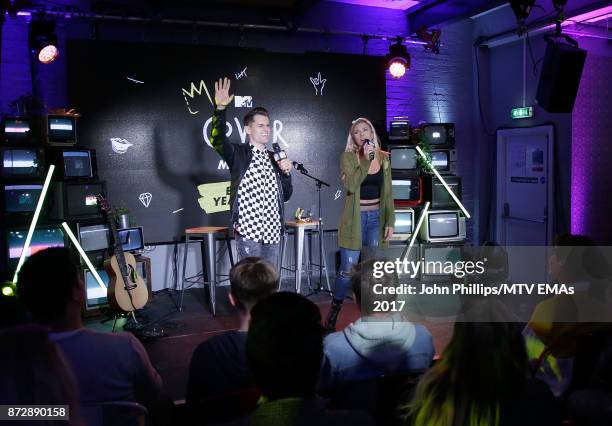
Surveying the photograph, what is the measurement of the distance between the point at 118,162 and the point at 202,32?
173 centimetres

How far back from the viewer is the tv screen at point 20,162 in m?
4.77

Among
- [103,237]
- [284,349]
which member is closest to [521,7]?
[103,237]

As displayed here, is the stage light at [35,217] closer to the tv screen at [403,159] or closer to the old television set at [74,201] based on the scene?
the old television set at [74,201]

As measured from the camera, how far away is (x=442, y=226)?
6.53 metres

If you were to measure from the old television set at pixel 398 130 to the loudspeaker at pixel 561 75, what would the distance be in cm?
163

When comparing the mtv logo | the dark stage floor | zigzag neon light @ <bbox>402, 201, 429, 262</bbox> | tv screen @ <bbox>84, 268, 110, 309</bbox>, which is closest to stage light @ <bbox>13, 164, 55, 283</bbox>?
tv screen @ <bbox>84, 268, 110, 309</bbox>

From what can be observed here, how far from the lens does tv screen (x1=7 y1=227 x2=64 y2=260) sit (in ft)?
15.8

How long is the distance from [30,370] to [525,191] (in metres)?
7.07

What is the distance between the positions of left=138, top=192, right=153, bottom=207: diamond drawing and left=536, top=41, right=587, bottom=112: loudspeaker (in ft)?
13.2

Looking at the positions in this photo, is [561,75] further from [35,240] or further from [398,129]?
[35,240]

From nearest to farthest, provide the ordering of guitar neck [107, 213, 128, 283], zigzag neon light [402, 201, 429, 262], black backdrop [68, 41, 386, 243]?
guitar neck [107, 213, 128, 283], black backdrop [68, 41, 386, 243], zigzag neon light [402, 201, 429, 262]

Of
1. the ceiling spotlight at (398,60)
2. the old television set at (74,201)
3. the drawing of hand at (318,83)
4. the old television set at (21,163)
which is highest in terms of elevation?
the ceiling spotlight at (398,60)

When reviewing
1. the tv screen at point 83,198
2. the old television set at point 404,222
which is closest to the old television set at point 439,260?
the old television set at point 404,222

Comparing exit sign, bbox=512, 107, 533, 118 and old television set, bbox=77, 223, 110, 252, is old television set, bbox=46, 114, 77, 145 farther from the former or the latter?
exit sign, bbox=512, 107, 533, 118
